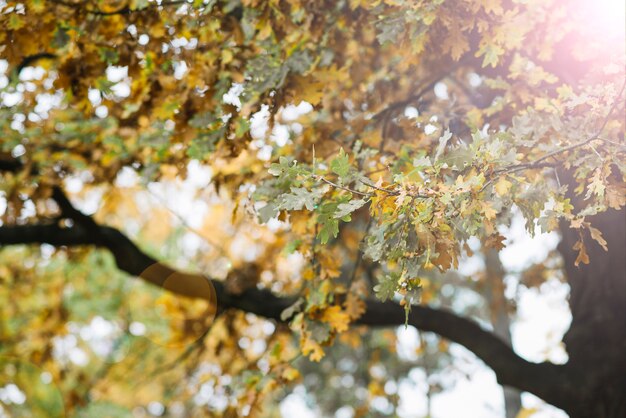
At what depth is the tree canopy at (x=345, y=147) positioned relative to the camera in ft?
8.45

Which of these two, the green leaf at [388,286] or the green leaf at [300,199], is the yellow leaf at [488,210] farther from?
the green leaf at [300,199]

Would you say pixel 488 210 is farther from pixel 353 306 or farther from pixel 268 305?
pixel 268 305

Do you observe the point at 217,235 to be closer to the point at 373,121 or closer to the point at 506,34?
the point at 373,121

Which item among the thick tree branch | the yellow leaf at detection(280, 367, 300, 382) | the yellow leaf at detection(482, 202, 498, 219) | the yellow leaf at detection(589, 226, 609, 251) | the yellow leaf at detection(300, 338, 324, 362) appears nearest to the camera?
the yellow leaf at detection(482, 202, 498, 219)

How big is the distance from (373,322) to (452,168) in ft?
10.4

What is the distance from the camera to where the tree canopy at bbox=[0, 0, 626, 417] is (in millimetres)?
2576

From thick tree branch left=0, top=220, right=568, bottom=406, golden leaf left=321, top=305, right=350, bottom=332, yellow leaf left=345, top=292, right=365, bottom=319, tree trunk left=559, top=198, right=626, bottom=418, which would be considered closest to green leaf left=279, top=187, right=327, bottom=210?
golden leaf left=321, top=305, right=350, bottom=332

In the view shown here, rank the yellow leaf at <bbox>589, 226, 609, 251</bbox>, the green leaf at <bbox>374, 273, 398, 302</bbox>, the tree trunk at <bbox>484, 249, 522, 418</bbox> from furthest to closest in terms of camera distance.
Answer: the tree trunk at <bbox>484, 249, 522, 418</bbox> < the green leaf at <bbox>374, 273, 398, 302</bbox> < the yellow leaf at <bbox>589, 226, 609, 251</bbox>

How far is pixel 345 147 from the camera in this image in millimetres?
4293

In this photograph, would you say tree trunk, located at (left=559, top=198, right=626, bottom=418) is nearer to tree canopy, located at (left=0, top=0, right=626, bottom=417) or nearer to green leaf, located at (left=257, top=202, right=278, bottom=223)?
tree canopy, located at (left=0, top=0, right=626, bottom=417)

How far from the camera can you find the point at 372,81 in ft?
19.1

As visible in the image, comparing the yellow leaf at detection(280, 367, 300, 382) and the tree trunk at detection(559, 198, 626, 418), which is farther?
the tree trunk at detection(559, 198, 626, 418)

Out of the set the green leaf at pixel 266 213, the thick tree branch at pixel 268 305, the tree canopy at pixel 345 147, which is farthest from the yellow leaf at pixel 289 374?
the green leaf at pixel 266 213

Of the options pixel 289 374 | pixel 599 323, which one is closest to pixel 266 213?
pixel 289 374
